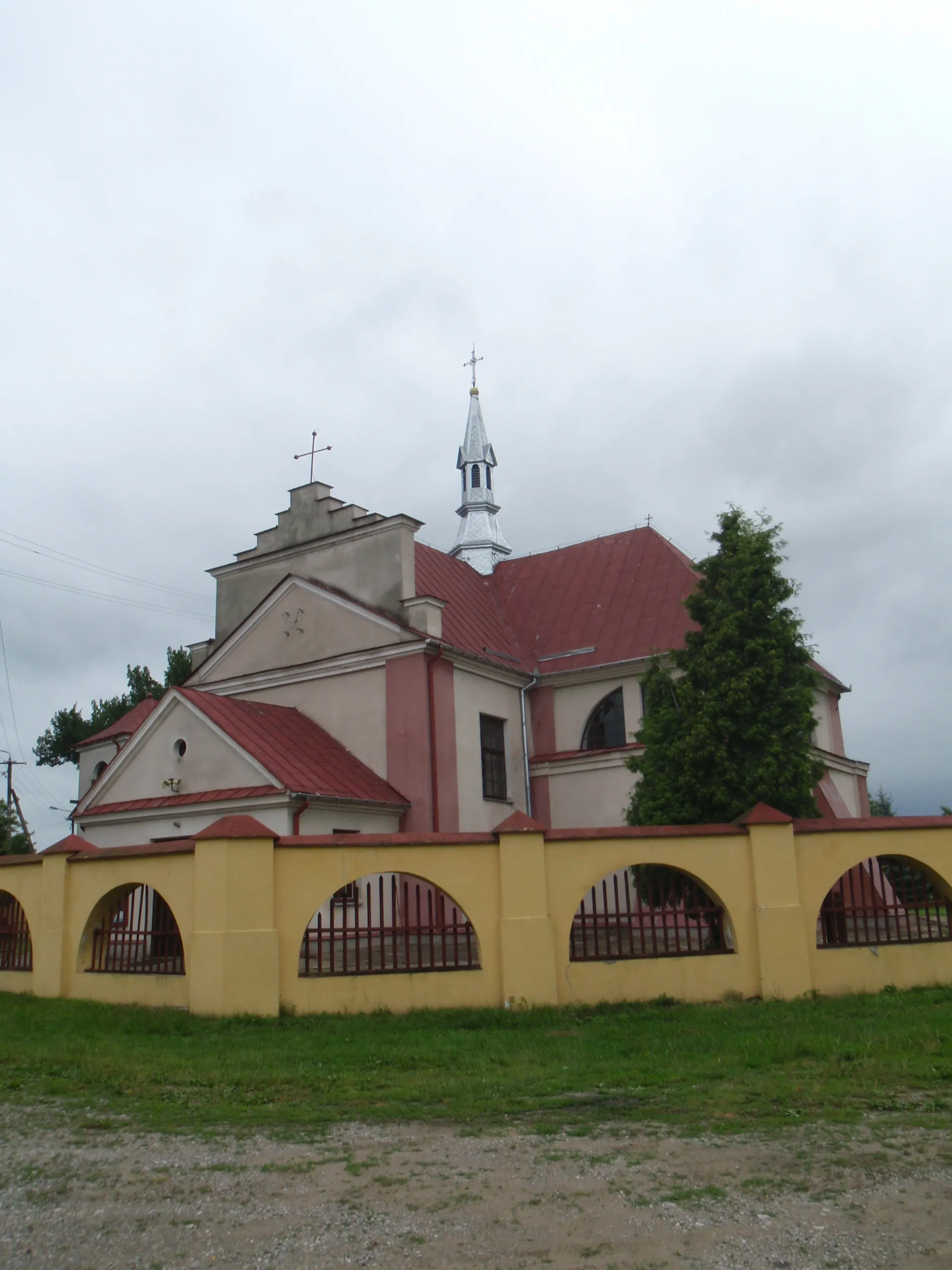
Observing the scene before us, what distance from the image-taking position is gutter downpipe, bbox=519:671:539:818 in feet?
70.2

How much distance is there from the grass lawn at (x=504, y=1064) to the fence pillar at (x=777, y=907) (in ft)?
1.26

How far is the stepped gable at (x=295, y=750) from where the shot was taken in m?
16.5

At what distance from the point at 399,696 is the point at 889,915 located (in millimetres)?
9633

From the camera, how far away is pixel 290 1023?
33.7 ft

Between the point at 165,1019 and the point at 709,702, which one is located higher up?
the point at 709,702

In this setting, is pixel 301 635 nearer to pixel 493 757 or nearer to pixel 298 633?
pixel 298 633

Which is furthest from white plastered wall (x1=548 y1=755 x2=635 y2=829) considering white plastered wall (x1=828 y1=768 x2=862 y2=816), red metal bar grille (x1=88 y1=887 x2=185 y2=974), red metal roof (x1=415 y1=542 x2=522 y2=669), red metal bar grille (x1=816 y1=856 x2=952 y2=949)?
red metal bar grille (x1=88 y1=887 x2=185 y2=974)

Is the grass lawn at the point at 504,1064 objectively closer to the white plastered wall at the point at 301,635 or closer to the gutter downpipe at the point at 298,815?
the gutter downpipe at the point at 298,815

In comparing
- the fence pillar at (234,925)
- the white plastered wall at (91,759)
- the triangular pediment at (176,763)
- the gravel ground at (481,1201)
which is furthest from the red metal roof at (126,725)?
the gravel ground at (481,1201)

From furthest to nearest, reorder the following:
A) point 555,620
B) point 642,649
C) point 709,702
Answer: point 555,620 → point 642,649 → point 709,702

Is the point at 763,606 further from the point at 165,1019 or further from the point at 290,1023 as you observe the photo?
the point at 165,1019

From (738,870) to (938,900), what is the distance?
2.60 meters

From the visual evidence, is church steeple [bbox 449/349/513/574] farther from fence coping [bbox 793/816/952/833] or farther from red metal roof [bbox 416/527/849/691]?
fence coping [bbox 793/816/952/833]

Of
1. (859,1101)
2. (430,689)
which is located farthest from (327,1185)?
(430,689)
